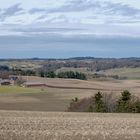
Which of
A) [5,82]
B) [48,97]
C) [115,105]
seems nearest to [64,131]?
[115,105]

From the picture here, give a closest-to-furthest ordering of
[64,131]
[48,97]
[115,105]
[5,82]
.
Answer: [64,131] → [115,105] → [48,97] → [5,82]

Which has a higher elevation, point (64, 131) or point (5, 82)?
point (64, 131)

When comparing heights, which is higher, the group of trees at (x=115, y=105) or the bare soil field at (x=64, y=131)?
the bare soil field at (x=64, y=131)

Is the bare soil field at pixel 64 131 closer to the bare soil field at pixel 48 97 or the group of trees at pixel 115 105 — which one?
the group of trees at pixel 115 105

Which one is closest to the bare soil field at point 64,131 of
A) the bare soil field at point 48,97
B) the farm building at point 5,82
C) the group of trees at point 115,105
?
the group of trees at point 115,105

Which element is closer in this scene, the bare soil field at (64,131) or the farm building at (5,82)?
the bare soil field at (64,131)

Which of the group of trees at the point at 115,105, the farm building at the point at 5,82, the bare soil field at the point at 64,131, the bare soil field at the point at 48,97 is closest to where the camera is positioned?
the bare soil field at the point at 64,131

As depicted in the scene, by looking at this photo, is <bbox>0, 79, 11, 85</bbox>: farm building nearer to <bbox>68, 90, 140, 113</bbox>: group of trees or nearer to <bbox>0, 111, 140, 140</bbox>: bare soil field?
<bbox>68, 90, 140, 113</bbox>: group of trees

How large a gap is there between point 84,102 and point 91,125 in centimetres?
3936

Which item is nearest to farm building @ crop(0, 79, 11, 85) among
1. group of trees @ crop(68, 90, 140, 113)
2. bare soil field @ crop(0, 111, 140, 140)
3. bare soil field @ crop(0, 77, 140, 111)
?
bare soil field @ crop(0, 77, 140, 111)

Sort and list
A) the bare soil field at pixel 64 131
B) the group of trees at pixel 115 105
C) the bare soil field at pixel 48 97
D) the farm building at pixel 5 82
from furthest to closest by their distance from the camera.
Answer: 1. the farm building at pixel 5 82
2. the bare soil field at pixel 48 97
3. the group of trees at pixel 115 105
4. the bare soil field at pixel 64 131

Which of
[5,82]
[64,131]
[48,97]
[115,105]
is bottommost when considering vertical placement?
[48,97]

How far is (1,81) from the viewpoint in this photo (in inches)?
5118

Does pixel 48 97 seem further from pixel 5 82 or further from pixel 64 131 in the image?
pixel 64 131
